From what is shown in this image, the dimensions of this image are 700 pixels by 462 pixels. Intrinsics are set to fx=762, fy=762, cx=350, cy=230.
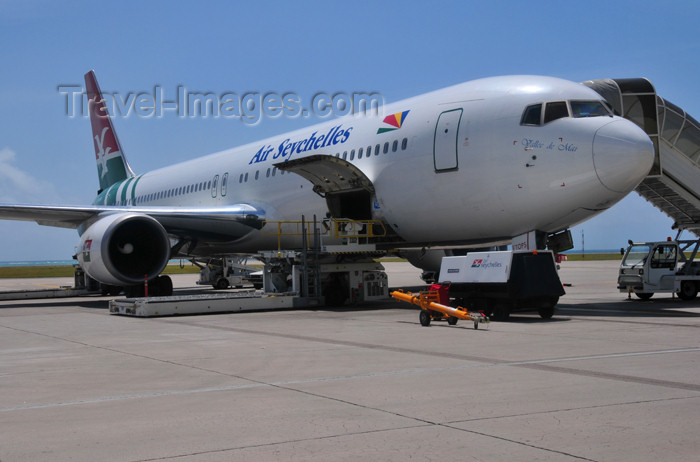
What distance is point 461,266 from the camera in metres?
12.9

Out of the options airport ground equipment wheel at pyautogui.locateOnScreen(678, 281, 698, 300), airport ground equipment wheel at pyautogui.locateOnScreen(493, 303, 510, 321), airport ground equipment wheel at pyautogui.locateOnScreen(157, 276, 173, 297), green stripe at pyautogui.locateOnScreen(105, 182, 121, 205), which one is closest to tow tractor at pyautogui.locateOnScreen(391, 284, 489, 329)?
airport ground equipment wheel at pyautogui.locateOnScreen(493, 303, 510, 321)

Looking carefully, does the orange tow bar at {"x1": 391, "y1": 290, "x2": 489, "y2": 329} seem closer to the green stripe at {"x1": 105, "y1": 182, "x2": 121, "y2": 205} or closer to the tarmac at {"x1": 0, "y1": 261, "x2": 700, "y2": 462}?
the tarmac at {"x1": 0, "y1": 261, "x2": 700, "y2": 462}

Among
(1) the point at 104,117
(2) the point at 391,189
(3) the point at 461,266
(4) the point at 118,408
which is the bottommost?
(4) the point at 118,408

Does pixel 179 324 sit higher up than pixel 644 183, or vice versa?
pixel 644 183

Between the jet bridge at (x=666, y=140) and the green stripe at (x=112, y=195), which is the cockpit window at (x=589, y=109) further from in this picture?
the green stripe at (x=112, y=195)

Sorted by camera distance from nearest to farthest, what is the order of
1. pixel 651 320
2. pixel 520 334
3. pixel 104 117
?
pixel 520 334, pixel 651 320, pixel 104 117

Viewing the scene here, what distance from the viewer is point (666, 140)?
1622 centimetres

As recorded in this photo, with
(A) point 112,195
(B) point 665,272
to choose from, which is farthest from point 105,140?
(B) point 665,272

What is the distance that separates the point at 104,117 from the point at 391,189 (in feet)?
58.2

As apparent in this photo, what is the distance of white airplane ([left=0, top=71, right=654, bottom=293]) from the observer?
12.2 m

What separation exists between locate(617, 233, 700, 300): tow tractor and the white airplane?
4.39 meters

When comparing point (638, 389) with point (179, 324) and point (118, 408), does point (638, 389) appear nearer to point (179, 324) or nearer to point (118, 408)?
point (118, 408)

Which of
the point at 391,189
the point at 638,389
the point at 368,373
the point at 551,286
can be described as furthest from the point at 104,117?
the point at 638,389

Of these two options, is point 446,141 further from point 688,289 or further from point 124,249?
point 124,249
